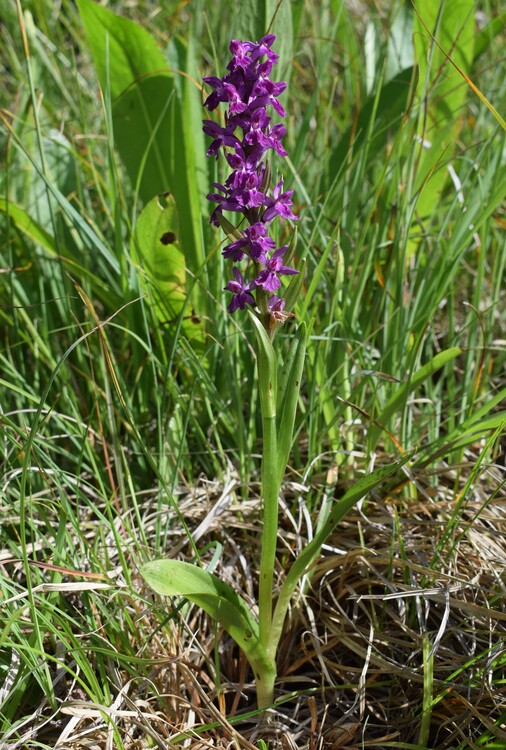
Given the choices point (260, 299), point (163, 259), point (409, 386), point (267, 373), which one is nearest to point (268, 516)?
point (267, 373)

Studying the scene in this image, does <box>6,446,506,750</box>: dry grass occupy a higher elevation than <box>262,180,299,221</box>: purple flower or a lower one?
lower

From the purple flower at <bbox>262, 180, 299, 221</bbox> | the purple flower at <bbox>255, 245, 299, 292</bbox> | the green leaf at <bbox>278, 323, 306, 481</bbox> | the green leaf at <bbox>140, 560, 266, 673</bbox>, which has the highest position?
the purple flower at <bbox>262, 180, 299, 221</bbox>

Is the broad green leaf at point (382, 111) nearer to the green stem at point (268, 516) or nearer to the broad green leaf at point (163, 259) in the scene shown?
the broad green leaf at point (163, 259)

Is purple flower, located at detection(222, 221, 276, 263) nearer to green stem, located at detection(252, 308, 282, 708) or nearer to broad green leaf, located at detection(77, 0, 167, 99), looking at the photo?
green stem, located at detection(252, 308, 282, 708)

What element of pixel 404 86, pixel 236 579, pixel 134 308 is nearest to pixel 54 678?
pixel 236 579

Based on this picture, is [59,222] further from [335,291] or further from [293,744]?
[293,744]

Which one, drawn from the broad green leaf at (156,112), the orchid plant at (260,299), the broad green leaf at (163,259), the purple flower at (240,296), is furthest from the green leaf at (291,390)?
the broad green leaf at (156,112)

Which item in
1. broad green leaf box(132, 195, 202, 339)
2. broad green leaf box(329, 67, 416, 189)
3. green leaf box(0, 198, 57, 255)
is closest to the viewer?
broad green leaf box(132, 195, 202, 339)

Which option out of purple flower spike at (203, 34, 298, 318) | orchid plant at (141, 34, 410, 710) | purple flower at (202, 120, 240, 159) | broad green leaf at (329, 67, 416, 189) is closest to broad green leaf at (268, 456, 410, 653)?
orchid plant at (141, 34, 410, 710)

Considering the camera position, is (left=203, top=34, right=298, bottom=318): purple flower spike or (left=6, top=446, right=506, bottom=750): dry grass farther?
(left=6, top=446, right=506, bottom=750): dry grass

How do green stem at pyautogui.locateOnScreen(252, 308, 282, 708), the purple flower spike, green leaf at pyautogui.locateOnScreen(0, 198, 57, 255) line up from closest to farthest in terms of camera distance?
the purple flower spike → green stem at pyautogui.locateOnScreen(252, 308, 282, 708) → green leaf at pyautogui.locateOnScreen(0, 198, 57, 255)
